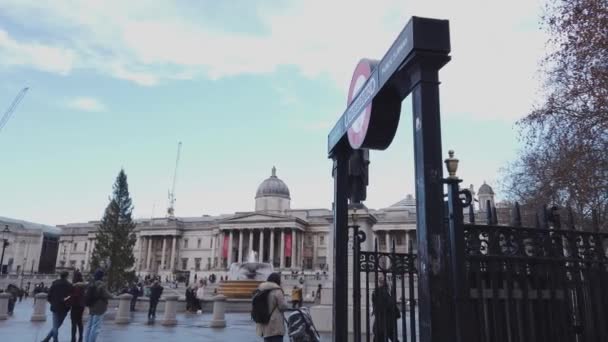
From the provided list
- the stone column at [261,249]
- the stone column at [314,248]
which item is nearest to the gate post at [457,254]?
the stone column at [261,249]

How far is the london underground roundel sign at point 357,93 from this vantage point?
4.95 metres

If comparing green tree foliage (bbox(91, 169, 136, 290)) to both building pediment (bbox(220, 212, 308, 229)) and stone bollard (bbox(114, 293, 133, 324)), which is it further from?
stone bollard (bbox(114, 293, 133, 324))

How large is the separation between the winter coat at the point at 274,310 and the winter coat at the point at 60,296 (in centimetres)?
680

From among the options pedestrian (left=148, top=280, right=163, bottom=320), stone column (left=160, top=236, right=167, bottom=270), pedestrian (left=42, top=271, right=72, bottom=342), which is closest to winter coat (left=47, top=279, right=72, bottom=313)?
pedestrian (left=42, top=271, right=72, bottom=342)

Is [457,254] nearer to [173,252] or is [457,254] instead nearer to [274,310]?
[274,310]

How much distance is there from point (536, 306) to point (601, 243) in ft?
2.92

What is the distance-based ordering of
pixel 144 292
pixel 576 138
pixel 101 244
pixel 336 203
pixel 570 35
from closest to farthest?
1. pixel 336 203
2. pixel 570 35
3. pixel 576 138
4. pixel 144 292
5. pixel 101 244

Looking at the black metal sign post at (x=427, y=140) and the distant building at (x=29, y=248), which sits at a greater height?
the distant building at (x=29, y=248)

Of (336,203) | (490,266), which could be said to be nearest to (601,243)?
(490,266)

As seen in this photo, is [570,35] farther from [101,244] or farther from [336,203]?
[101,244]

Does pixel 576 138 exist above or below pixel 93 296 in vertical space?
above

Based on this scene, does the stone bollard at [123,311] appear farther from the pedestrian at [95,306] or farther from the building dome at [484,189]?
the building dome at [484,189]

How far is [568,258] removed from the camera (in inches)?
162

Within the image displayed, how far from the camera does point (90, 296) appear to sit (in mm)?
11008
